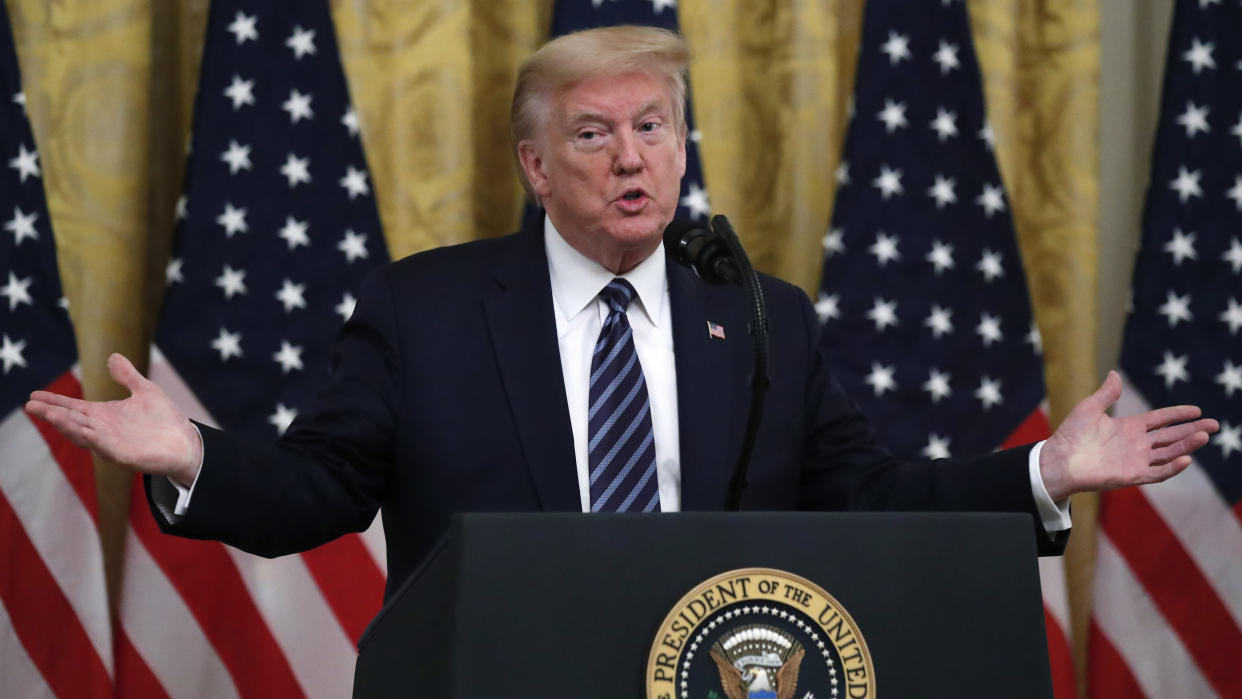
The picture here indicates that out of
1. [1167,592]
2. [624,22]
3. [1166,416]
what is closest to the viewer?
[1166,416]

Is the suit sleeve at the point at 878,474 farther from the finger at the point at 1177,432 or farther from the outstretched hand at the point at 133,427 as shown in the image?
the outstretched hand at the point at 133,427

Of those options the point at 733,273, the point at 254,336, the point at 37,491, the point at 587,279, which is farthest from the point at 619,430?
the point at 37,491

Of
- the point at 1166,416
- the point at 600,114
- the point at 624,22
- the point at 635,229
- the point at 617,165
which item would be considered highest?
the point at 624,22

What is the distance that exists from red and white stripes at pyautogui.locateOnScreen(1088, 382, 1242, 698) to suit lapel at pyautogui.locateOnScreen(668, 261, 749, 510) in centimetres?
200

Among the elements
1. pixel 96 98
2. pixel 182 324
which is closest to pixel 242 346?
pixel 182 324

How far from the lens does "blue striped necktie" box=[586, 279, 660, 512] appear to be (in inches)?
82.9

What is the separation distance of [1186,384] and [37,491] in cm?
319

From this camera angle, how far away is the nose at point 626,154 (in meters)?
2.29

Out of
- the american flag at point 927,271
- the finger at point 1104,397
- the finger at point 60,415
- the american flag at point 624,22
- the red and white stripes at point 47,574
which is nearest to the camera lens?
the finger at point 60,415

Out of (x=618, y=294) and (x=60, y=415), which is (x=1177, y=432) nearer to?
(x=618, y=294)

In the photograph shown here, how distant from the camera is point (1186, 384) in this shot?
151 inches

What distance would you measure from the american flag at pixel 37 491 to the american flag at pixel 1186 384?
9.31 feet

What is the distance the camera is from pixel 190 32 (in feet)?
12.3

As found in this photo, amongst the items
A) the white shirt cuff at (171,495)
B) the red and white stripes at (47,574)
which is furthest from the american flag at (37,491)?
the white shirt cuff at (171,495)
